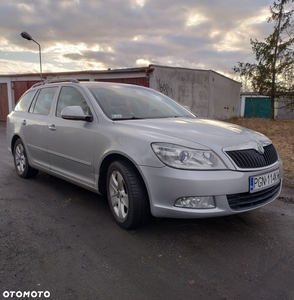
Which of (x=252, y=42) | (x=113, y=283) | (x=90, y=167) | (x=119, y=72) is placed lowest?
(x=113, y=283)

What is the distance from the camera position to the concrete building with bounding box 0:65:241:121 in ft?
46.3

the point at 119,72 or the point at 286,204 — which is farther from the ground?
the point at 119,72

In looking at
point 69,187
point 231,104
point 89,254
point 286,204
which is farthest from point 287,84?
point 89,254

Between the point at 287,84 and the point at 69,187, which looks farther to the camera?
the point at 287,84

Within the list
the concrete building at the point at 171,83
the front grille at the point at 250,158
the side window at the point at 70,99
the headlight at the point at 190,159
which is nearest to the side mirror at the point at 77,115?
the side window at the point at 70,99

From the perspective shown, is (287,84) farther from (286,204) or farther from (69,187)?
(69,187)

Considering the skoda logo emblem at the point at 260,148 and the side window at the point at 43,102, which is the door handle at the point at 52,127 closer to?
the side window at the point at 43,102

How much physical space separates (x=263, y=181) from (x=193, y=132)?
2.75ft

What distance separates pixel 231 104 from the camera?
22.2 m

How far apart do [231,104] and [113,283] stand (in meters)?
21.9

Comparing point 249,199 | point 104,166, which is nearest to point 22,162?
point 104,166

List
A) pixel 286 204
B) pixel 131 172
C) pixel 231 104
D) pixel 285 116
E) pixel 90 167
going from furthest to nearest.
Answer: pixel 285 116
pixel 231 104
pixel 286 204
pixel 90 167
pixel 131 172

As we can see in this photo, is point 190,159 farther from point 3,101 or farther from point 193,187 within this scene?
point 3,101

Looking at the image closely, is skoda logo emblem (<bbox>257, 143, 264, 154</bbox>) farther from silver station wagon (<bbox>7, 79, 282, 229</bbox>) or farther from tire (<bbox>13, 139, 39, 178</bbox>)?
tire (<bbox>13, 139, 39, 178</bbox>)
